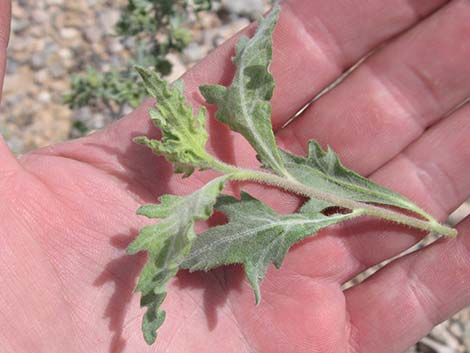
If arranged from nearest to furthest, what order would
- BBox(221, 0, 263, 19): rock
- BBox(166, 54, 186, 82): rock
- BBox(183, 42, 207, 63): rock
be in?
BBox(166, 54, 186, 82): rock < BBox(183, 42, 207, 63): rock < BBox(221, 0, 263, 19): rock

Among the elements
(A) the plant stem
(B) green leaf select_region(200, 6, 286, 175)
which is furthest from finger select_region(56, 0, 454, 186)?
(A) the plant stem

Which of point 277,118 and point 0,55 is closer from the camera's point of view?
point 0,55

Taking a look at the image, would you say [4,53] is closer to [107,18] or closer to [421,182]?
[421,182]

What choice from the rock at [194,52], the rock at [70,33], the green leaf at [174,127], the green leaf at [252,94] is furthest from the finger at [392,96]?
the rock at [70,33]

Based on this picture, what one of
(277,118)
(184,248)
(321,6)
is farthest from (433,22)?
(184,248)

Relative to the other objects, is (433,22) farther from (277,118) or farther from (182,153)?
(182,153)

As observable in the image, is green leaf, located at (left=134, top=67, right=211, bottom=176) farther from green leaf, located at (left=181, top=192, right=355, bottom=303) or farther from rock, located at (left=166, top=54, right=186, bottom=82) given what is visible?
rock, located at (left=166, top=54, right=186, bottom=82)
